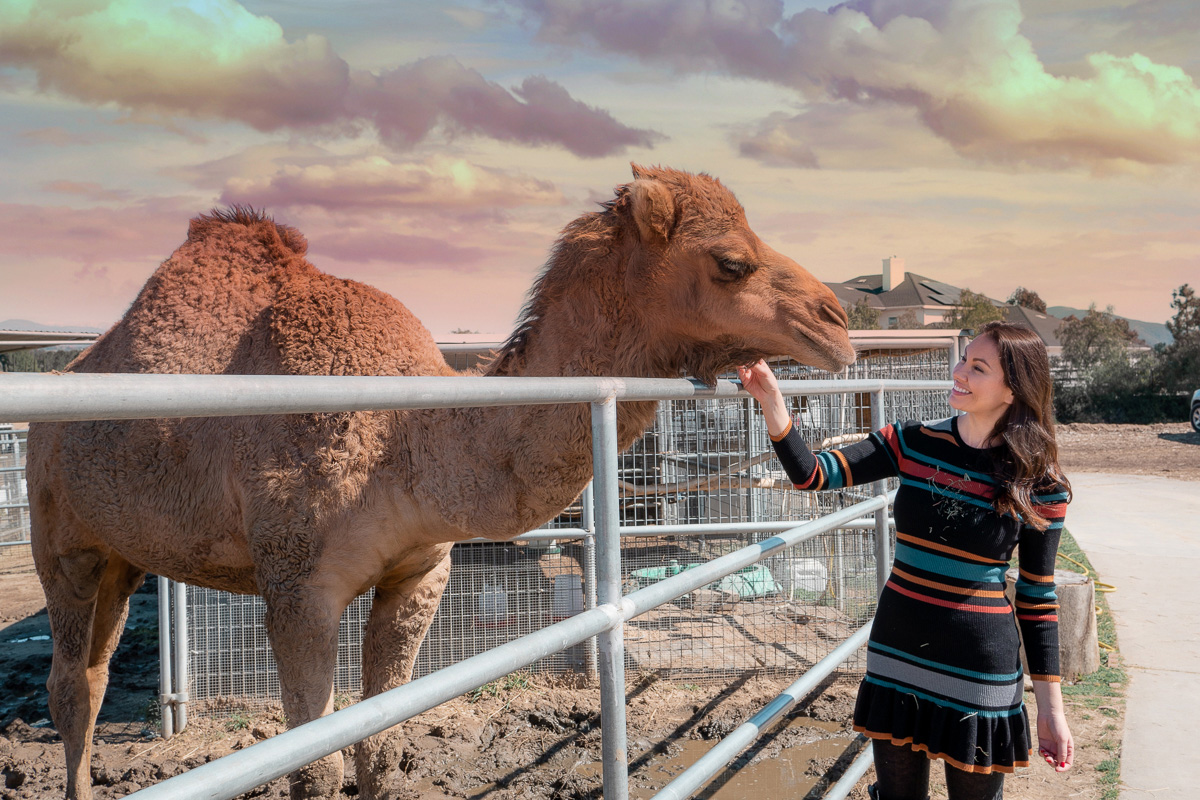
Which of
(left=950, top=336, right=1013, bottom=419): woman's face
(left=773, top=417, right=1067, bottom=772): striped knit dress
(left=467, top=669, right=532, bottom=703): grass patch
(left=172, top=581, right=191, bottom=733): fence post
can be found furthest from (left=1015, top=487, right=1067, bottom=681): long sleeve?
(left=172, top=581, right=191, bottom=733): fence post

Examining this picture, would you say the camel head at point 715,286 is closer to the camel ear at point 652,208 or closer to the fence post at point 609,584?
the camel ear at point 652,208

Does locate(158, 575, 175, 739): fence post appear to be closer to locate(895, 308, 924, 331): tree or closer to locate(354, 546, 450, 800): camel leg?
locate(354, 546, 450, 800): camel leg

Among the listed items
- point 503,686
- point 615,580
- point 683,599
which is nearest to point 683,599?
point 683,599

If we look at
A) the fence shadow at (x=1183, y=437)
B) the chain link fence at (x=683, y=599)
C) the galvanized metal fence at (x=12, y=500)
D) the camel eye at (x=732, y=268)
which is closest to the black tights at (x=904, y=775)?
the camel eye at (x=732, y=268)

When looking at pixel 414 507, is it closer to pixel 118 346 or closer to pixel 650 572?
pixel 118 346

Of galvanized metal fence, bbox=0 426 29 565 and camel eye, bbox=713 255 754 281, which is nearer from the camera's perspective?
camel eye, bbox=713 255 754 281

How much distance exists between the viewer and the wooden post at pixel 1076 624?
5.78 metres

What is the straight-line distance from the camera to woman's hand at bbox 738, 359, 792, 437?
260 centimetres

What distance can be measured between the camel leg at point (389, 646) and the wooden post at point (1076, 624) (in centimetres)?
405

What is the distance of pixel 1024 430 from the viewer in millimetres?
2410

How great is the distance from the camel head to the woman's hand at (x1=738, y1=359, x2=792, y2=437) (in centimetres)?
9

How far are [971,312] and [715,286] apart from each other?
140ft

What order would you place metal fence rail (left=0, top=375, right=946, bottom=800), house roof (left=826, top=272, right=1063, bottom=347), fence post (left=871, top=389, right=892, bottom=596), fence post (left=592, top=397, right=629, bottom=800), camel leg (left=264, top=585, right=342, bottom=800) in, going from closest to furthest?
1. metal fence rail (left=0, top=375, right=946, bottom=800)
2. fence post (left=592, top=397, right=629, bottom=800)
3. camel leg (left=264, top=585, right=342, bottom=800)
4. fence post (left=871, top=389, right=892, bottom=596)
5. house roof (left=826, top=272, right=1063, bottom=347)

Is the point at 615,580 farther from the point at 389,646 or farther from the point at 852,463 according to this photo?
the point at 389,646
